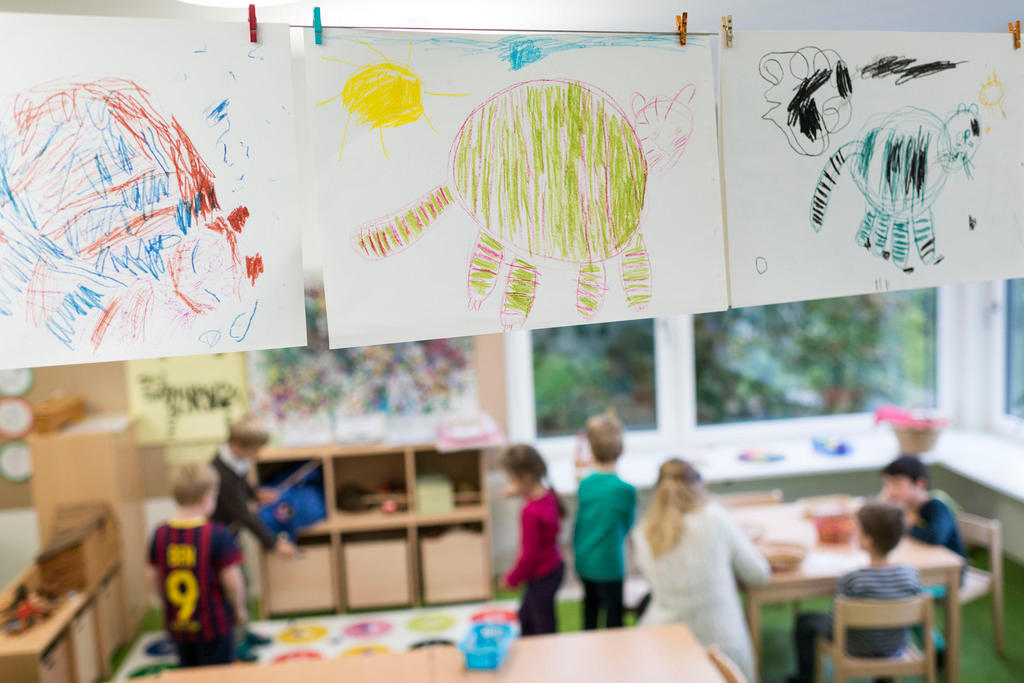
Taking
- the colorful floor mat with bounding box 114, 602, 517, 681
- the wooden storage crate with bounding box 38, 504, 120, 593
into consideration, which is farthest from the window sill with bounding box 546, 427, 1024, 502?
the wooden storage crate with bounding box 38, 504, 120, 593

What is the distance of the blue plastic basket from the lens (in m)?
2.33

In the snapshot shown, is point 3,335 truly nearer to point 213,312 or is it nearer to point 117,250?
point 117,250

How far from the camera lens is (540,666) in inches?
92.6

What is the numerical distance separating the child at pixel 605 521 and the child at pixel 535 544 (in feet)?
0.35

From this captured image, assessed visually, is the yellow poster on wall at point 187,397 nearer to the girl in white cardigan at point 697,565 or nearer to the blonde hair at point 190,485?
the blonde hair at point 190,485

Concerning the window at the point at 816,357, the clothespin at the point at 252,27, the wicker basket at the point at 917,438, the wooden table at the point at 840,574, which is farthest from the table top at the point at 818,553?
the clothespin at the point at 252,27

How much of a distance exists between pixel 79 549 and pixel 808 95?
3.33m

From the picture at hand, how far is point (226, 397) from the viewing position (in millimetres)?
4215

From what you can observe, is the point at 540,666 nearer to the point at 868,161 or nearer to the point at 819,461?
the point at 868,161

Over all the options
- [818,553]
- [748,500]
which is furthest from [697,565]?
[748,500]

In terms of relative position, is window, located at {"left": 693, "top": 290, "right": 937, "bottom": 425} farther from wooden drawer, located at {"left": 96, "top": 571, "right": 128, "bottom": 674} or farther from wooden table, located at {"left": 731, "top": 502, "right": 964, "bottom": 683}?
wooden drawer, located at {"left": 96, "top": 571, "right": 128, "bottom": 674}

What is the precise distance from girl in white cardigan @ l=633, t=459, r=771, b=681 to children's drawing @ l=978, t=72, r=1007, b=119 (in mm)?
1480

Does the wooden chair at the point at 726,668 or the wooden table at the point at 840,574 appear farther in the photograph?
the wooden table at the point at 840,574

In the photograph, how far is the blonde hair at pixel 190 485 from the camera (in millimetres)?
2828
